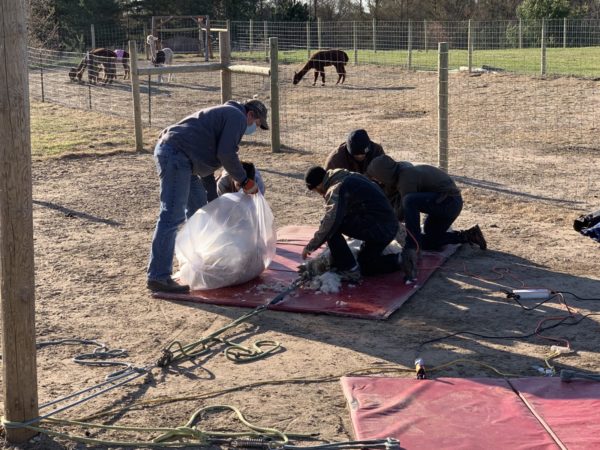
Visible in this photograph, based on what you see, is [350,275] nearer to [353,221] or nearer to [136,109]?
[353,221]

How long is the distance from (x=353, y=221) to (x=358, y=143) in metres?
0.82

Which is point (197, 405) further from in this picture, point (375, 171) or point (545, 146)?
point (545, 146)

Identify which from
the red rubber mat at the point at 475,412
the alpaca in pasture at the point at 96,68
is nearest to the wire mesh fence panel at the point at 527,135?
the red rubber mat at the point at 475,412

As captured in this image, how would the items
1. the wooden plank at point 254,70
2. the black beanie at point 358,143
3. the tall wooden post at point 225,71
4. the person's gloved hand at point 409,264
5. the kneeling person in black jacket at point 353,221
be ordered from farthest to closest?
the tall wooden post at point 225,71 < the wooden plank at point 254,70 < the black beanie at point 358,143 < the person's gloved hand at point 409,264 < the kneeling person in black jacket at point 353,221

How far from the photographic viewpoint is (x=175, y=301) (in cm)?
657

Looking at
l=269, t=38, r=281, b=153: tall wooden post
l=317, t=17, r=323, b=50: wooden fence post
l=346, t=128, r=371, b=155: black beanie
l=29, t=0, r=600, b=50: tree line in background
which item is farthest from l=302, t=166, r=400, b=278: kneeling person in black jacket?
l=29, t=0, r=600, b=50: tree line in background

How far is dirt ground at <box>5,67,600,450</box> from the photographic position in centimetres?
481

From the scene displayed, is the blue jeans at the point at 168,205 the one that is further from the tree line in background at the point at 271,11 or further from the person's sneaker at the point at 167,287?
the tree line in background at the point at 271,11

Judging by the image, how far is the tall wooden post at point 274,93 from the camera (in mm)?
12078

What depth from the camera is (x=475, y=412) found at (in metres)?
4.56

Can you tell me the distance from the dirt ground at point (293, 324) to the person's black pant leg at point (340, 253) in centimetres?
58

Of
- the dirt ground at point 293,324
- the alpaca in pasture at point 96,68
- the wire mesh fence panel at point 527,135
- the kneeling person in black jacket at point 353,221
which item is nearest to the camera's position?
the dirt ground at point 293,324

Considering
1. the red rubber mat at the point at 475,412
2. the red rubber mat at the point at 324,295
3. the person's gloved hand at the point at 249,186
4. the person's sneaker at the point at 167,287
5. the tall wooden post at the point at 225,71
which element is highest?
the tall wooden post at the point at 225,71

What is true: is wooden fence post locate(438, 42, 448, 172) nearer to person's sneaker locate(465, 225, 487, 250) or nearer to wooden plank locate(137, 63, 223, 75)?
person's sneaker locate(465, 225, 487, 250)
